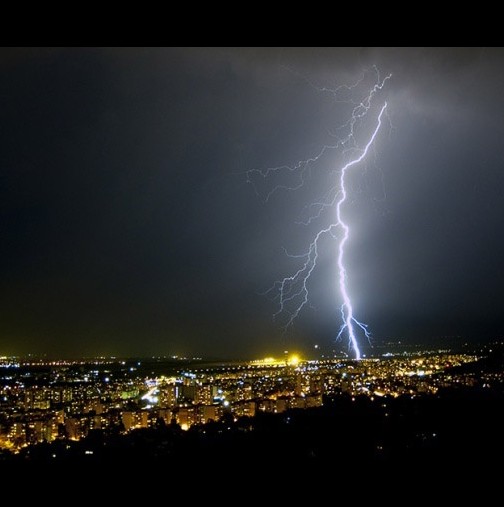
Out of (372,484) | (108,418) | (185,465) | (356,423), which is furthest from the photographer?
(108,418)

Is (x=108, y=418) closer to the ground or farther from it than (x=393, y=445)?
farther from it

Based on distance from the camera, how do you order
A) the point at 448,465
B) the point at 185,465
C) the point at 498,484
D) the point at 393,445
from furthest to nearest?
the point at 393,445
the point at 185,465
the point at 448,465
the point at 498,484
